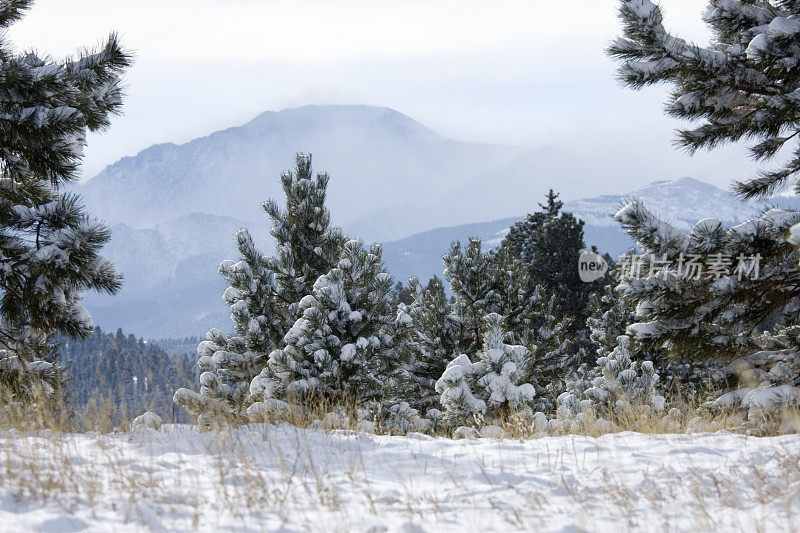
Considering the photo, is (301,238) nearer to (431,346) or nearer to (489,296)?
(431,346)

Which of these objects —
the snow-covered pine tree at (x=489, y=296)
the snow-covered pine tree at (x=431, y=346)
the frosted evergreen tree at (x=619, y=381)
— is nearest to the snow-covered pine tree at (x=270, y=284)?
the snow-covered pine tree at (x=431, y=346)

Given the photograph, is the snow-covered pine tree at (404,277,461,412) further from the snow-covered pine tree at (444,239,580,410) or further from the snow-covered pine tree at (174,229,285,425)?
the snow-covered pine tree at (174,229,285,425)

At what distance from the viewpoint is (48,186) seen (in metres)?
7.83

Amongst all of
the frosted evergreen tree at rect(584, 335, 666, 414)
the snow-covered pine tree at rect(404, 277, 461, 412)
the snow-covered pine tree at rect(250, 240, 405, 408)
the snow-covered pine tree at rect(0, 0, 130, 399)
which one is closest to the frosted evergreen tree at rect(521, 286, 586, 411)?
the snow-covered pine tree at rect(404, 277, 461, 412)

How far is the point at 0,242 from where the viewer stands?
6.90m

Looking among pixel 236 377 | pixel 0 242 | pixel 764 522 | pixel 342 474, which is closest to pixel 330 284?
pixel 236 377

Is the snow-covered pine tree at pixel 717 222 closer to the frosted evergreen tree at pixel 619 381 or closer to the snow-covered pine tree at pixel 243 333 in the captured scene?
the frosted evergreen tree at pixel 619 381

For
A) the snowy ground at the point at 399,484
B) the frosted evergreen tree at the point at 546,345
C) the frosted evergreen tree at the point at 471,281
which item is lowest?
the frosted evergreen tree at the point at 546,345

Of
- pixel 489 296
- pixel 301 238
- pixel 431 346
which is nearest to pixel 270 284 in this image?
pixel 301 238

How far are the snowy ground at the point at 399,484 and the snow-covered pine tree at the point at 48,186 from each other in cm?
180

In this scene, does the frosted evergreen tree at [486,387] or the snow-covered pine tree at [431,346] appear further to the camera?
the snow-covered pine tree at [431,346]

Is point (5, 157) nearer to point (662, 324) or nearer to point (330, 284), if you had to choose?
point (330, 284)

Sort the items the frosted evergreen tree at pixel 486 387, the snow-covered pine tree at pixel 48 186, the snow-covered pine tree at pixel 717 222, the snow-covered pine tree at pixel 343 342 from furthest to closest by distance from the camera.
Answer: the snow-covered pine tree at pixel 343 342
the frosted evergreen tree at pixel 486 387
the snow-covered pine tree at pixel 717 222
the snow-covered pine tree at pixel 48 186

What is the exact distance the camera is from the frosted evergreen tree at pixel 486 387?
31.8ft
